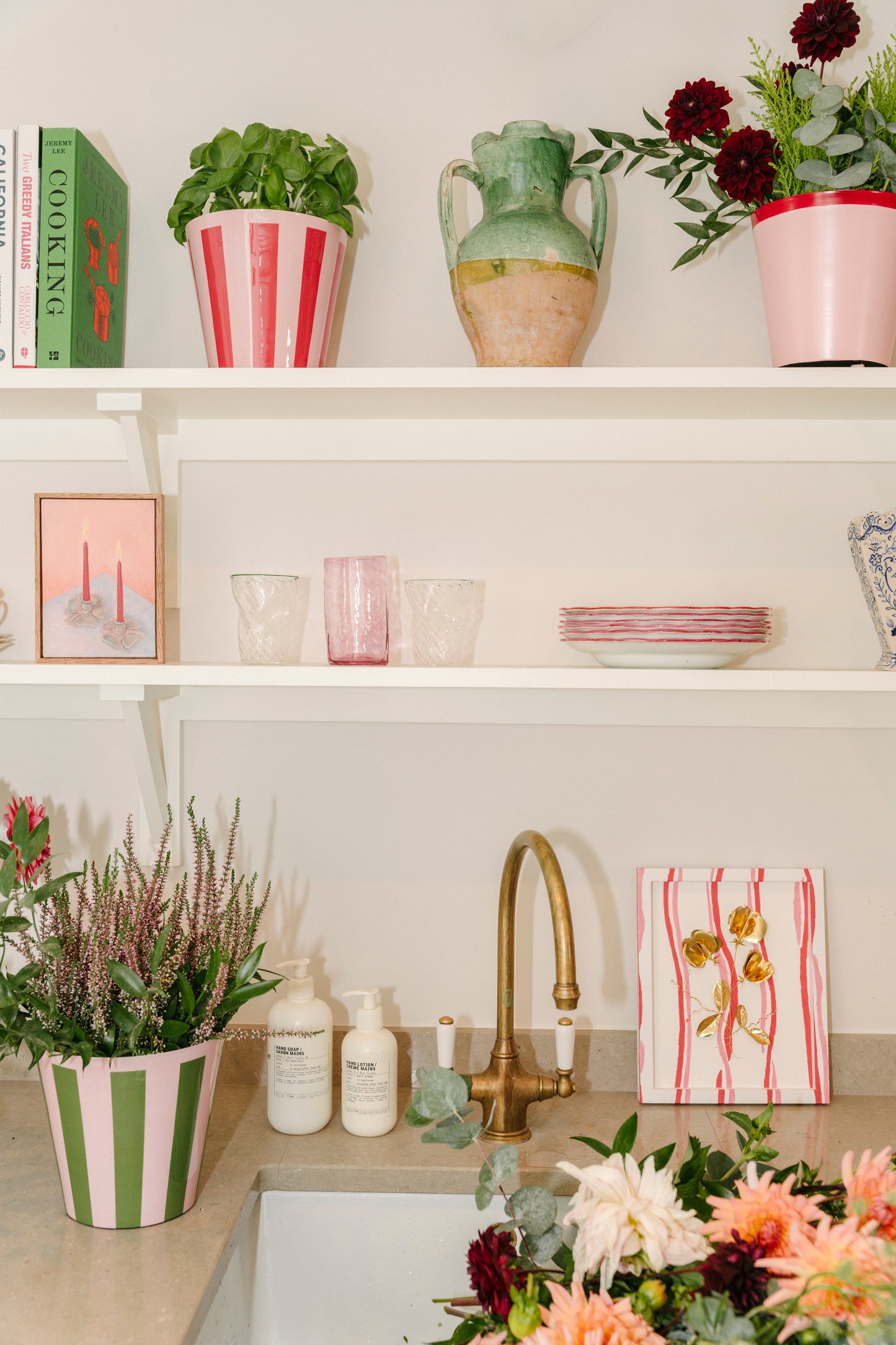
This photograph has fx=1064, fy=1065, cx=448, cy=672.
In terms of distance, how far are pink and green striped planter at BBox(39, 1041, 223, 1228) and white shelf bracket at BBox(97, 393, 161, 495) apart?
633 mm

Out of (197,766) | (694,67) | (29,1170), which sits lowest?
(29,1170)

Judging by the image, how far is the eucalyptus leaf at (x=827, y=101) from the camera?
108 cm

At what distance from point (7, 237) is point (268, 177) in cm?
30

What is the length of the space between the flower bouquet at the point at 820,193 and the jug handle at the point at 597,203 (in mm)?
124

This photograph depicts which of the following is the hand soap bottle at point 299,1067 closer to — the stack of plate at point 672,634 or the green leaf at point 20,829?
the green leaf at point 20,829

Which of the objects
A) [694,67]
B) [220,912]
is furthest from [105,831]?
[694,67]

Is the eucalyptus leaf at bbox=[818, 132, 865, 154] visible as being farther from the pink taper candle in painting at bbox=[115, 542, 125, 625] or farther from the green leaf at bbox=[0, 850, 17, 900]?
the green leaf at bbox=[0, 850, 17, 900]

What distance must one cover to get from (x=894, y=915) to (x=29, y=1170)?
1.07m

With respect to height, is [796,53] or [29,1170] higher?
[796,53]

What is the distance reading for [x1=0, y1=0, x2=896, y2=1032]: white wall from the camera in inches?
52.8

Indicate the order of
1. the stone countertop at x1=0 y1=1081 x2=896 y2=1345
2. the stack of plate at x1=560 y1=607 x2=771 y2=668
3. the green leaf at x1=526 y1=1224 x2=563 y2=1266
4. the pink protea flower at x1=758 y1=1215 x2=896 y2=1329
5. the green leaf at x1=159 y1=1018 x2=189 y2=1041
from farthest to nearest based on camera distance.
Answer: the stack of plate at x1=560 y1=607 x2=771 y2=668 → the green leaf at x1=159 y1=1018 x2=189 y2=1041 → the stone countertop at x1=0 y1=1081 x2=896 y2=1345 → the green leaf at x1=526 y1=1224 x2=563 y2=1266 → the pink protea flower at x1=758 y1=1215 x2=896 y2=1329

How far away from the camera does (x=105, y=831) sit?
139 cm

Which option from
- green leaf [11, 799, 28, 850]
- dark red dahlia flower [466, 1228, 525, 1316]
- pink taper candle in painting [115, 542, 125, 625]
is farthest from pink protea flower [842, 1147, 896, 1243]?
pink taper candle in painting [115, 542, 125, 625]

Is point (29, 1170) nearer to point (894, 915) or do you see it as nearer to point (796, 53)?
point (894, 915)
